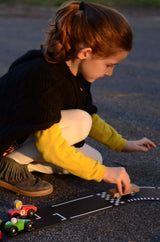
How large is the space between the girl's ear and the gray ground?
2.52 ft

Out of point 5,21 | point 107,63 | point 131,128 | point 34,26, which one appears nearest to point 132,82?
point 131,128

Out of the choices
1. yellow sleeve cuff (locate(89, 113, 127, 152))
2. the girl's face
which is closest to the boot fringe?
yellow sleeve cuff (locate(89, 113, 127, 152))

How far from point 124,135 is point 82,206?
1200 mm

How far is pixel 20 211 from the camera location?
1.97 meters

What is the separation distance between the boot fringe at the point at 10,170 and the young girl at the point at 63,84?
32 millimetres

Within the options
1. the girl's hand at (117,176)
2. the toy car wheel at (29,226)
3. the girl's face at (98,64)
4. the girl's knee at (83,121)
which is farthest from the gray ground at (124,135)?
the girl's face at (98,64)

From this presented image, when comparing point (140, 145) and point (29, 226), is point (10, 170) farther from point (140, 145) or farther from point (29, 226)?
point (140, 145)

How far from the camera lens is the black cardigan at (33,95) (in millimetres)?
2086

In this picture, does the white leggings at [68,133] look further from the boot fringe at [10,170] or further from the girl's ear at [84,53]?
the girl's ear at [84,53]

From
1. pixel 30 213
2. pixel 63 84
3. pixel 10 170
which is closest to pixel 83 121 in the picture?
pixel 63 84

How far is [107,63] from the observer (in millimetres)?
2143

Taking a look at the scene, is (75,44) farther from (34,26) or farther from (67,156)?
(34,26)

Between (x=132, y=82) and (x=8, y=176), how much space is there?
117 inches

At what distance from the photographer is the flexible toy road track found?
6.61ft
